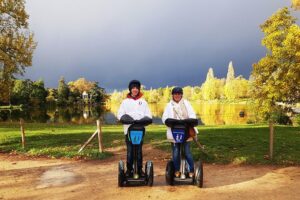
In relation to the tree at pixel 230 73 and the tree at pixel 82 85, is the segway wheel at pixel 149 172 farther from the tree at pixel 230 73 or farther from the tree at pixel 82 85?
the tree at pixel 82 85

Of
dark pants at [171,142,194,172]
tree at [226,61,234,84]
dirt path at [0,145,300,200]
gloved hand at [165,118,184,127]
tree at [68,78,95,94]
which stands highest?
tree at [226,61,234,84]

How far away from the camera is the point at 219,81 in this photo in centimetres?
15725

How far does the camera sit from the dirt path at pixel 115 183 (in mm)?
9336

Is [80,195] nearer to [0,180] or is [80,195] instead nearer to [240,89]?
[0,180]

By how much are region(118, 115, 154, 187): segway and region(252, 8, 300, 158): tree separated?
53.7 ft

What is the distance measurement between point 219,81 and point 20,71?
142 m

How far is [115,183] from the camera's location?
10703mm

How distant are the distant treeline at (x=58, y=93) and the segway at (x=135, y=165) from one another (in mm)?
100563

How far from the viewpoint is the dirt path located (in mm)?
9336

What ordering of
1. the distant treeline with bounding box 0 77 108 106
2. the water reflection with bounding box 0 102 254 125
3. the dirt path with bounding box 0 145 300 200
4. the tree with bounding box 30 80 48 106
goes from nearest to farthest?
the dirt path with bounding box 0 145 300 200
the water reflection with bounding box 0 102 254 125
the distant treeline with bounding box 0 77 108 106
the tree with bounding box 30 80 48 106

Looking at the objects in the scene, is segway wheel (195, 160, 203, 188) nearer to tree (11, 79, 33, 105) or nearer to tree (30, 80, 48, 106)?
tree (11, 79, 33, 105)

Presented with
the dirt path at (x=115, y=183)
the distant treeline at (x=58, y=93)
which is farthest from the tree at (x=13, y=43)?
the distant treeline at (x=58, y=93)

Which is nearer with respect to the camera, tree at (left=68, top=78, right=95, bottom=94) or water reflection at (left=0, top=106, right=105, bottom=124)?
water reflection at (left=0, top=106, right=105, bottom=124)

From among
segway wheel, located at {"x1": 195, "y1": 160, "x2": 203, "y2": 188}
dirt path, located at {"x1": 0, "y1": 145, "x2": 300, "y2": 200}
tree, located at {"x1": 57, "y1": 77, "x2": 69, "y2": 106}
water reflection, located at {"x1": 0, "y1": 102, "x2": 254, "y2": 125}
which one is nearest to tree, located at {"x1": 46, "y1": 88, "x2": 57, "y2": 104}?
tree, located at {"x1": 57, "y1": 77, "x2": 69, "y2": 106}
